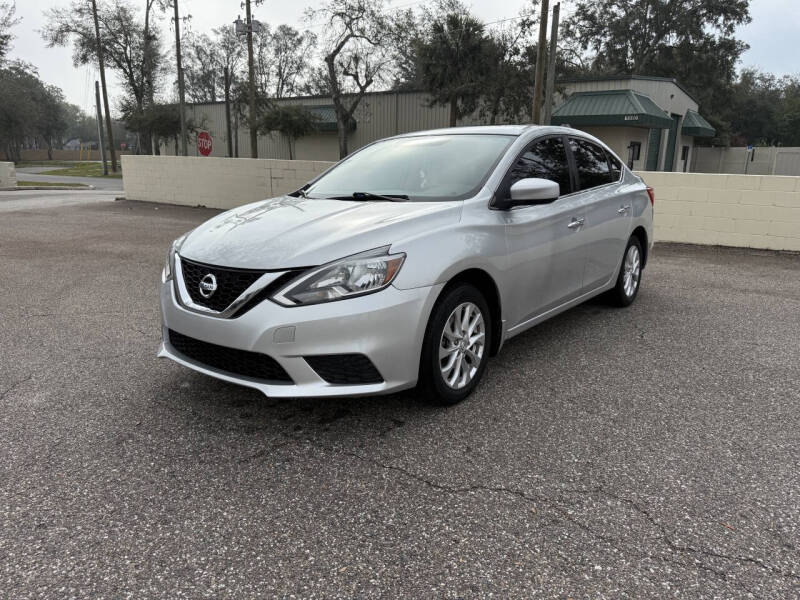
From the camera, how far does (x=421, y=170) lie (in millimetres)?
4324

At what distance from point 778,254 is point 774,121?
6574 cm

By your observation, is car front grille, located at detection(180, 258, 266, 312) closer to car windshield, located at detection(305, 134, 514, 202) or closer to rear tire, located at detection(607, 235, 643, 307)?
car windshield, located at detection(305, 134, 514, 202)

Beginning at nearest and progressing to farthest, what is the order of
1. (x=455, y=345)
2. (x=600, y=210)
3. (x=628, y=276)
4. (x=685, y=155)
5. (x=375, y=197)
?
(x=455, y=345) < (x=375, y=197) < (x=600, y=210) < (x=628, y=276) < (x=685, y=155)

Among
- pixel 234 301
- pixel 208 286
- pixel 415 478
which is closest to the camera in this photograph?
pixel 415 478

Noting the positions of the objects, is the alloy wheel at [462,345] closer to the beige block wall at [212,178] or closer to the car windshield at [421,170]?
the car windshield at [421,170]

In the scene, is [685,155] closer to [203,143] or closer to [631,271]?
[203,143]

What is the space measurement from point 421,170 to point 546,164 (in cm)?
97

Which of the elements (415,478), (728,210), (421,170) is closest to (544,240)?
(421,170)

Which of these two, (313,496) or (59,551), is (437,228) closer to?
(313,496)

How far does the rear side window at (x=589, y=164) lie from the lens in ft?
16.3

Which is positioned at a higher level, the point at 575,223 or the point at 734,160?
the point at 734,160

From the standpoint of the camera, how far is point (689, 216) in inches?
411

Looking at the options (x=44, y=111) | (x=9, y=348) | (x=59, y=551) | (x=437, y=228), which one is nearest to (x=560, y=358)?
(x=437, y=228)

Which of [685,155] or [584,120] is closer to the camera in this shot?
[584,120]
